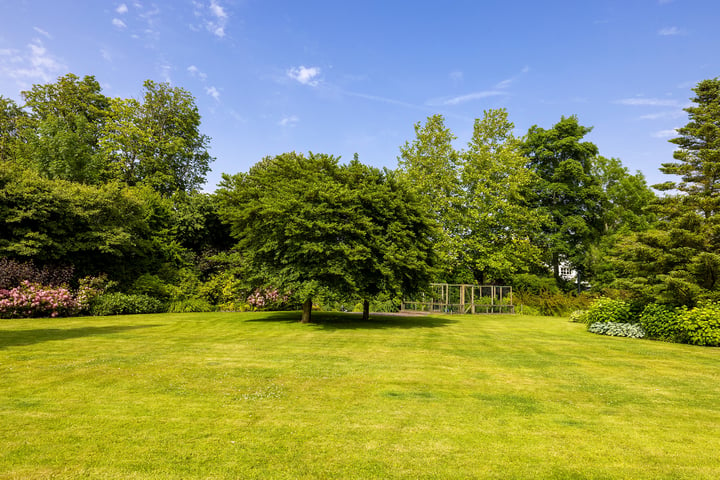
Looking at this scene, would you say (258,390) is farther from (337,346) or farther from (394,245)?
(394,245)

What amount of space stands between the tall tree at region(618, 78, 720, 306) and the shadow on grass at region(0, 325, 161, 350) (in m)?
21.0

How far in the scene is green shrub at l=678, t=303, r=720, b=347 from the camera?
1414 cm

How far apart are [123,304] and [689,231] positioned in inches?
1064

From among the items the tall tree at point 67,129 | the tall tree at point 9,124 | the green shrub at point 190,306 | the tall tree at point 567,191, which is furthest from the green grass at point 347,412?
the tall tree at point 9,124

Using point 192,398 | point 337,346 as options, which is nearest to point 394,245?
point 337,346

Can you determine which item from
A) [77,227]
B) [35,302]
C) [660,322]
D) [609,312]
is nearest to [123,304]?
[35,302]

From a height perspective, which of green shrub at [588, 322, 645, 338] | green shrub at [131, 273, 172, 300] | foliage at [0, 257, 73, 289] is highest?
foliage at [0, 257, 73, 289]

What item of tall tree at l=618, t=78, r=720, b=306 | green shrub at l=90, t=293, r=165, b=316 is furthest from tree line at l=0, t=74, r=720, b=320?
green shrub at l=90, t=293, r=165, b=316

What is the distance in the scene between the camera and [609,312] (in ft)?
60.3

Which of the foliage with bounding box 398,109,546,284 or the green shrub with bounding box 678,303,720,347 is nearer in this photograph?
the green shrub with bounding box 678,303,720,347

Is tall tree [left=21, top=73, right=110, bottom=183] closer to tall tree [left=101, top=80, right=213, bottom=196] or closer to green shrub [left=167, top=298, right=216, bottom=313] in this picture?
tall tree [left=101, top=80, right=213, bottom=196]

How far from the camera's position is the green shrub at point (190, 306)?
76.6 ft

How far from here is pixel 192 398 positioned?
6.48 meters

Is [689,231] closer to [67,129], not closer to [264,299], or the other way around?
[264,299]
